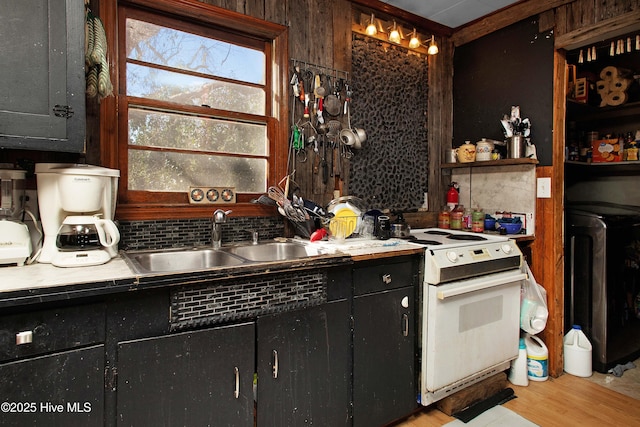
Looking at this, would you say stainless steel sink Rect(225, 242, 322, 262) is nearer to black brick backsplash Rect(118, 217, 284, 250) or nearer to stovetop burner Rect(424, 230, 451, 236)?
black brick backsplash Rect(118, 217, 284, 250)

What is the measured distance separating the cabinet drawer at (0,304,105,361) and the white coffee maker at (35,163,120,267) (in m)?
0.29

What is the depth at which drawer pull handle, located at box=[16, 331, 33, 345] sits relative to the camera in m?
1.07

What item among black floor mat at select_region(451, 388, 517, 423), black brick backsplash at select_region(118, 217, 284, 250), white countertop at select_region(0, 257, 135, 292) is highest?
black brick backsplash at select_region(118, 217, 284, 250)

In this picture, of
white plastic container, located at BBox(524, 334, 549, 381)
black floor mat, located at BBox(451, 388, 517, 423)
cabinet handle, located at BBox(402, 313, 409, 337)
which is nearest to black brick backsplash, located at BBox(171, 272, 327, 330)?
cabinet handle, located at BBox(402, 313, 409, 337)

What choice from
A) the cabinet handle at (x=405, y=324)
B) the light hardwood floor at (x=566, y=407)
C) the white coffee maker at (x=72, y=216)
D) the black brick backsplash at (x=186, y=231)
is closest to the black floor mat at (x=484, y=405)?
the light hardwood floor at (x=566, y=407)

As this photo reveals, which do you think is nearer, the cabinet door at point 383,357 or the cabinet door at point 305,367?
the cabinet door at point 305,367

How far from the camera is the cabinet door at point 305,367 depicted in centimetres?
152

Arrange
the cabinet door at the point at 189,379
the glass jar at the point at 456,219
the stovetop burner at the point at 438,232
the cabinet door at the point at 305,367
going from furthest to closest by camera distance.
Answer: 1. the glass jar at the point at 456,219
2. the stovetop burner at the point at 438,232
3. the cabinet door at the point at 305,367
4. the cabinet door at the point at 189,379

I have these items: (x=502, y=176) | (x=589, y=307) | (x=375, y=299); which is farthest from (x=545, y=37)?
(x=375, y=299)

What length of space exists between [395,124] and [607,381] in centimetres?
231

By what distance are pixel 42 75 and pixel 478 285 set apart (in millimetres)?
2257

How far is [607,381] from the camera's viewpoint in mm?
2473

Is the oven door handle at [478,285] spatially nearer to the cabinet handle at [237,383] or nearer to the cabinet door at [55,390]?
the cabinet handle at [237,383]

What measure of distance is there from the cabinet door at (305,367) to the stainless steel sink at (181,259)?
1.36 feet
